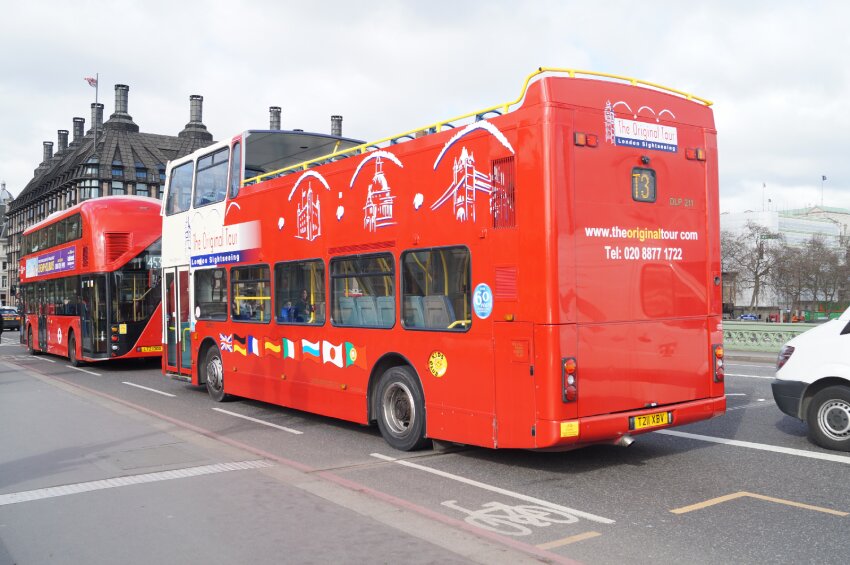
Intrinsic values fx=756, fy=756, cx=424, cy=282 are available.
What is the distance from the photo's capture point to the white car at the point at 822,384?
8188 mm

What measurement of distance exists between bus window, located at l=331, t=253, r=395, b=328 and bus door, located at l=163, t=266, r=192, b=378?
17.5ft

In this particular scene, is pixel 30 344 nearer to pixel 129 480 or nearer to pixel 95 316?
pixel 95 316

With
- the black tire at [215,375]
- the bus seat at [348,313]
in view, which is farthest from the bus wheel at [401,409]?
the black tire at [215,375]

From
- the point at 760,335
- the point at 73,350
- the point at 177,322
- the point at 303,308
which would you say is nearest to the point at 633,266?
the point at 303,308

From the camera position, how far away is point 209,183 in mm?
13164

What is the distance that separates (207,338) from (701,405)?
8.82 metres

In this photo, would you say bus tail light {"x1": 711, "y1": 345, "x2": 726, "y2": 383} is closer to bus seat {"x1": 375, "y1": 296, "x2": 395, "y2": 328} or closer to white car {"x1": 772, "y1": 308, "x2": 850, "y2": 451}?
white car {"x1": 772, "y1": 308, "x2": 850, "y2": 451}

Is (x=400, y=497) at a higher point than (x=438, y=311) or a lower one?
lower

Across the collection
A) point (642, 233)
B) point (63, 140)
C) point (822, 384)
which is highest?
point (63, 140)

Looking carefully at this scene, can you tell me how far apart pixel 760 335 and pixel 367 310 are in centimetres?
1649

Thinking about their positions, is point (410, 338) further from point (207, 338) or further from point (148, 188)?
point (148, 188)

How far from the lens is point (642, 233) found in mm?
7406

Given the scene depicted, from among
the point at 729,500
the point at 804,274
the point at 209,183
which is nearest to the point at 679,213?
the point at 729,500

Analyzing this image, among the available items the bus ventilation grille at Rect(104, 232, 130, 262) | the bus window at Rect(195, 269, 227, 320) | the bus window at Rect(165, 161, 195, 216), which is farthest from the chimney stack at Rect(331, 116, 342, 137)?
the bus window at Rect(195, 269, 227, 320)
